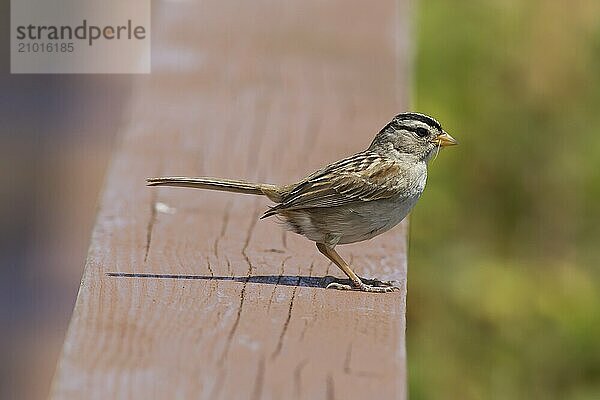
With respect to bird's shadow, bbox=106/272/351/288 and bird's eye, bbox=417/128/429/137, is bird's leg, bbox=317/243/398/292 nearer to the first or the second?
bird's shadow, bbox=106/272/351/288

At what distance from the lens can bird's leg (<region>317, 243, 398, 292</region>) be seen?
299cm

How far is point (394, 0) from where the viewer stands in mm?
5098

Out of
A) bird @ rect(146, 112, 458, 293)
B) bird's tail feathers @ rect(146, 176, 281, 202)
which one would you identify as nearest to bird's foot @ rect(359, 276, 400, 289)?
bird @ rect(146, 112, 458, 293)

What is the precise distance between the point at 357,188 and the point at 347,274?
0.62m

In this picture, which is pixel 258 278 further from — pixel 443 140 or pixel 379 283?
pixel 443 140

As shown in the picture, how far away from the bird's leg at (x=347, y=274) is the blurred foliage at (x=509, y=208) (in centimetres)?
168

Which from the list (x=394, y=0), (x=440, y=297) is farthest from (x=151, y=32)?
(x=440, y=297)

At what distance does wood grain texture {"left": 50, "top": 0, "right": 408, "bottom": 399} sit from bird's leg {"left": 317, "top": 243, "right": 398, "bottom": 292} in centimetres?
4

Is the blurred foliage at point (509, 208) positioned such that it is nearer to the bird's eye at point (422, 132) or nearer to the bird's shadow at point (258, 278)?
the bird's eye at point (422, 132)

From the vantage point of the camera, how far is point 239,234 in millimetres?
3490

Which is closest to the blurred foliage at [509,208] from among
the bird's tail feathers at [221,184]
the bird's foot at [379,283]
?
the bird's tail feathers at [221,184]

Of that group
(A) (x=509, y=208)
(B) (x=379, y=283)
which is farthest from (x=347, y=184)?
(A) (x=509, y=208)

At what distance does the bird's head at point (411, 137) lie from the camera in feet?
13.3

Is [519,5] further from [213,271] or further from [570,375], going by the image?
[213,271]
